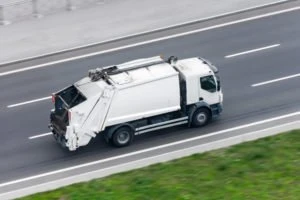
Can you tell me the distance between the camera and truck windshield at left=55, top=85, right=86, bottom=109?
2334cm

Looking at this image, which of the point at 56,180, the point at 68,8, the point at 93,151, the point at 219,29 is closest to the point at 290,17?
the point at 219,29

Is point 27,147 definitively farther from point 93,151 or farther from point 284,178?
point 284,178

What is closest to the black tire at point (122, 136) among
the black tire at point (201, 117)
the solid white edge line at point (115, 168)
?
the solid white edge line at point (115, 168)

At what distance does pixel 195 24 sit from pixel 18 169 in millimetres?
9990

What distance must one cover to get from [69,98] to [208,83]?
3.67 metres

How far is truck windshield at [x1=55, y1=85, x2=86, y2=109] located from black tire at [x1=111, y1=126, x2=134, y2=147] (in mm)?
1250

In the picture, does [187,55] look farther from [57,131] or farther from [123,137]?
[57,131]

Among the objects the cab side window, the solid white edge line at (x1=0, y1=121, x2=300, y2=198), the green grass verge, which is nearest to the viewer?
the green grass verge

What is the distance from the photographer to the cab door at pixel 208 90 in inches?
949

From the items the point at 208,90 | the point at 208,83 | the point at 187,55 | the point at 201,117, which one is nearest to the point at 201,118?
the point at 201,117

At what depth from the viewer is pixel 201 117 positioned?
24281 mm

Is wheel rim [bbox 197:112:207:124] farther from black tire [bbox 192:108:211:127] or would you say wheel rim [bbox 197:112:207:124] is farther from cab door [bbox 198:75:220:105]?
cab door [bbox 198:75:220:105]

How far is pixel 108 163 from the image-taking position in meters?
22.7

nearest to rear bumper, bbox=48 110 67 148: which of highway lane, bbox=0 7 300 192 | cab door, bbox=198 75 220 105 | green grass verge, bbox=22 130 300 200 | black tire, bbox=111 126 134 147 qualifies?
highway lane, bbox=0 7 300 192
